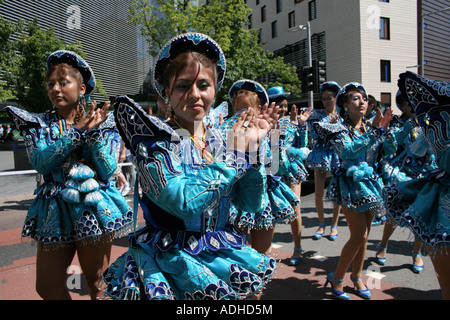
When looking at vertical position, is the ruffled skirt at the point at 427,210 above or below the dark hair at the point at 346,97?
below

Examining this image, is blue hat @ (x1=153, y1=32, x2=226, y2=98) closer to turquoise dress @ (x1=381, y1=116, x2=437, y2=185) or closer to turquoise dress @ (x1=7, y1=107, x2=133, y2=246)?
turquoise dress @ (x1=7, y1=107, x2=133, y2=246)

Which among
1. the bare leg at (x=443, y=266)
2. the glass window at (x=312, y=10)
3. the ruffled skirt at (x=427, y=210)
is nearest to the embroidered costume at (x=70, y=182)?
Answer: the ruffled skirt at (x=427, y=210)

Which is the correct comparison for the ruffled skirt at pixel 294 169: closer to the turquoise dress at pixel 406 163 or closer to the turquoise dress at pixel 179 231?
the turquoise dress at pixel 406 163

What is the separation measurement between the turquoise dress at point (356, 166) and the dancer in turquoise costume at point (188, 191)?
1.88 m

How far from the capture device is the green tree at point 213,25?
582 inches

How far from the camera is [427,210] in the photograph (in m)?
2.13

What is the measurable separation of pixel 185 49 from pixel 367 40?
22.7 m

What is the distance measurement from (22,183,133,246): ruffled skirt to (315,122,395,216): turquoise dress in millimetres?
2208

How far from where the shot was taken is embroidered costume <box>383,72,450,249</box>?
A: 205 cm

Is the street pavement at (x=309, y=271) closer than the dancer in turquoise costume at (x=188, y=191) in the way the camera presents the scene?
No

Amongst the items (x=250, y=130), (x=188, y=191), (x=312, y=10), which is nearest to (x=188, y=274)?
(x=188, y=191)

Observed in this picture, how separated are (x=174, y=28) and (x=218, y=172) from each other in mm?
14811

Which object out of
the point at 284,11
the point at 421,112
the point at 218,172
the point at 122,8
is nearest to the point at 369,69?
the point at 284,11
